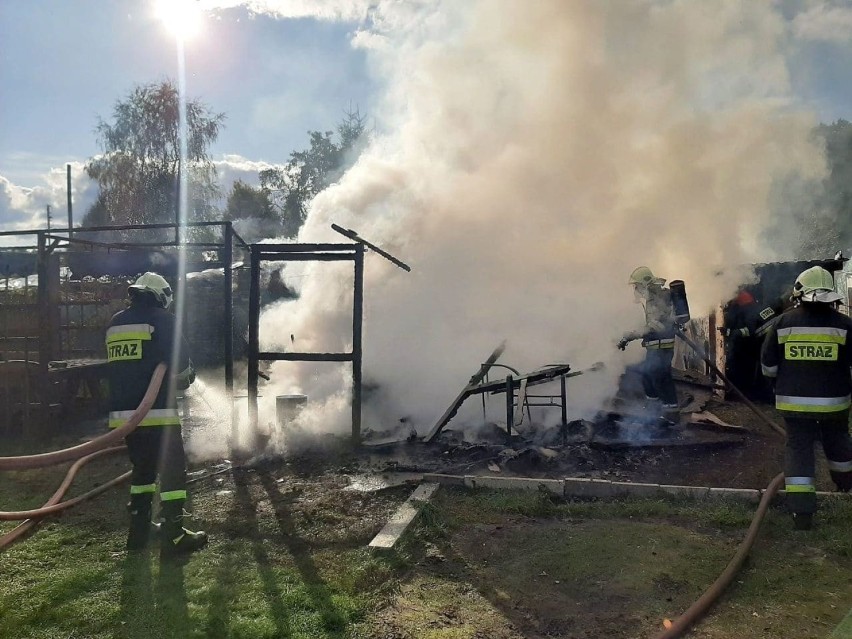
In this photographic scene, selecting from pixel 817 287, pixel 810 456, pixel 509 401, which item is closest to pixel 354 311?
pixel 509 401

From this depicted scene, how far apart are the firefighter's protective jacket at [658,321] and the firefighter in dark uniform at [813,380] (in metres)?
4.01

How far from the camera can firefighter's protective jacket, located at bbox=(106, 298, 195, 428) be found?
5094 millimetres

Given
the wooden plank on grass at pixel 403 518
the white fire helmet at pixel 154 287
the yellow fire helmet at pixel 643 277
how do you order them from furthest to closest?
1. the yellow fire helmet at pixel 643 277
2. the white fire helmet at pixel 154 287
3. the wooden plank on grass at pixel 403 518

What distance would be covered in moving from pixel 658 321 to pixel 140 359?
7.59 meters

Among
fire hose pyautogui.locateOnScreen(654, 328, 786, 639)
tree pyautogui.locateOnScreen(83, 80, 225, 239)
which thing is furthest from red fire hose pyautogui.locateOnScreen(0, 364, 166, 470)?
tree pyautogui.locateOnScreen(83, 80, 225, 239)

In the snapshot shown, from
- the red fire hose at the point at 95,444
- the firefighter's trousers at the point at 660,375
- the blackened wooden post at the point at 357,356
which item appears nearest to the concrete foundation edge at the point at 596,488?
the blackened wooden post at the point at 357,356

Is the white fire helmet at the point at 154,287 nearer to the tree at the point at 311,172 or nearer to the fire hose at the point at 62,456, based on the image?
the fire hose at the point at 62,456

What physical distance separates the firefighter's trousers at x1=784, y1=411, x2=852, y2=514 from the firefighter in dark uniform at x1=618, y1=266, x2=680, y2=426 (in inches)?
146

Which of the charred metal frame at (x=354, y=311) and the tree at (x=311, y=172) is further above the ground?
the tree at (x=311, y=172)

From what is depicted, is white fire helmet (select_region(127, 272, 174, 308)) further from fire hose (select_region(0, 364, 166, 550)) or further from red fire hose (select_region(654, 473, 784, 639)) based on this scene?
red fire hose (select_region(654, 473, 784, 639))

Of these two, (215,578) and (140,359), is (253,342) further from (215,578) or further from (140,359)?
(215,578)

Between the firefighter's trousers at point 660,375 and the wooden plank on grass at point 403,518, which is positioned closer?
the wooden plank on grass at point 403,518

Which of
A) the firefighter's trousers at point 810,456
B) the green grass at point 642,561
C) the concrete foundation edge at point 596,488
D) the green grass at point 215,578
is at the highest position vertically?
the firefighter's trousers at point 810,456

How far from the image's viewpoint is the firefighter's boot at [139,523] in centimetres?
493
